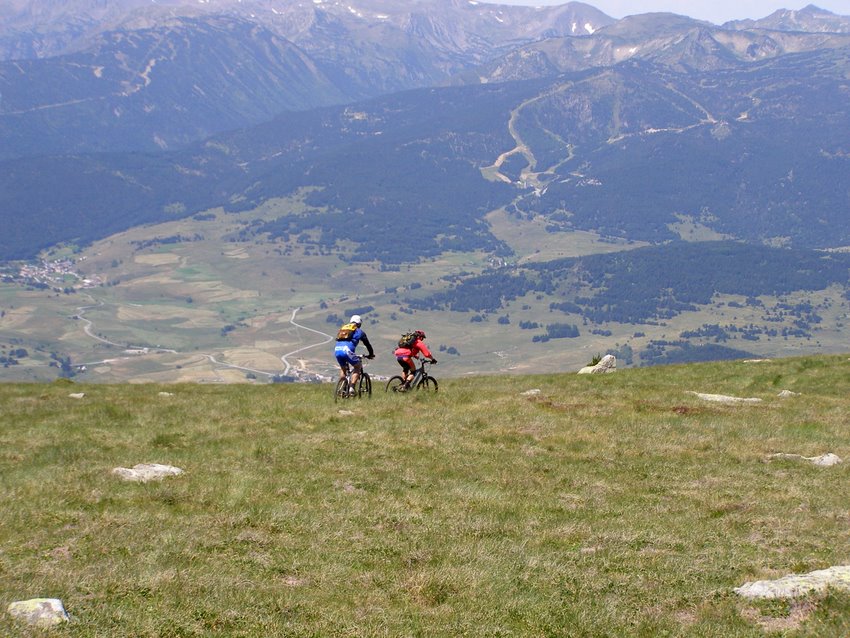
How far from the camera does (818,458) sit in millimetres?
28906

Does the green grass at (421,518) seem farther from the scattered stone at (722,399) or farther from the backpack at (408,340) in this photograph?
the backpack at (408,340)

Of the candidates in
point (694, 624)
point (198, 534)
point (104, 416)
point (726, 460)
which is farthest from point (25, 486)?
point (726, 460)

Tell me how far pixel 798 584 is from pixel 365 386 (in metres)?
28.1

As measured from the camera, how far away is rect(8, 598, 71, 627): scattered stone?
13356 mm

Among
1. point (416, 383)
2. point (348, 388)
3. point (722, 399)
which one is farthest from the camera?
point (416, 383)

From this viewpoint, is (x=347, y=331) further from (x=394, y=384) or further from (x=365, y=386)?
(x=394, y=384)

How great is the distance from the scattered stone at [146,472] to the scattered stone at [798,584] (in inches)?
629

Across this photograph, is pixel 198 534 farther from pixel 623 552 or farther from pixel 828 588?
pixel 828 588

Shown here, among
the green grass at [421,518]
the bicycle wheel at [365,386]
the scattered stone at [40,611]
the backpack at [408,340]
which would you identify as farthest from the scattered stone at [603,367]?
the scattered stone at [40,611]

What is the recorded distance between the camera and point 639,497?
24266 millimetres

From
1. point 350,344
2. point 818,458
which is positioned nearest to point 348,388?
point 350,344

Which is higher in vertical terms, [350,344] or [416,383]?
[350,344]

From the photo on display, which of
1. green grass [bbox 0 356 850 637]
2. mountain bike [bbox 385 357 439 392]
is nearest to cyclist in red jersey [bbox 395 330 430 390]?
mountain bike [bbox 385 357 439 392]

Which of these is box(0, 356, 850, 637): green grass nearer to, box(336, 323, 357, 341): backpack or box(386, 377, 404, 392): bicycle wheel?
box(336, 323, 357, 341): backpack
